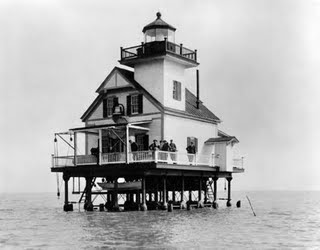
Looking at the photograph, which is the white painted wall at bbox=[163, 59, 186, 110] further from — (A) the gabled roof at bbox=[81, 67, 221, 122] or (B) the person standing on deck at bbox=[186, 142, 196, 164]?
(B) the person standing on deck at bbox=[186, 142, 196, 164]

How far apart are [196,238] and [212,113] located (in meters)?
24.7

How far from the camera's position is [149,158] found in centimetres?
3953

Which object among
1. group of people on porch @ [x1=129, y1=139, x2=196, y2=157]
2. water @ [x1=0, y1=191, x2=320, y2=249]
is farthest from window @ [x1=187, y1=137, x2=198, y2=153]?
water @ [x1=0, y1=191, x2=320, y2=249]

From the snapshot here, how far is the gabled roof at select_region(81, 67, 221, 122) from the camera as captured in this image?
44.4m

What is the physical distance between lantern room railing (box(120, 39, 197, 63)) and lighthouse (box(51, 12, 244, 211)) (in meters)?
0.07

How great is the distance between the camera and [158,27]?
4562 centimetres

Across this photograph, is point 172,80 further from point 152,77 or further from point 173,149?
point 173,149

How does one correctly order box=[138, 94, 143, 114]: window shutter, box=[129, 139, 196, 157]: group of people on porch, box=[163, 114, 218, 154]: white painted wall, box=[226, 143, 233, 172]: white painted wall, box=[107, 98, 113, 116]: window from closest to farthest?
box=[129, 139, 196, 157]: group of people on porch < box=[163, 114, 218, 154]: white painted wall < box=[138, 94, 143, 114]: window shutter < box=[107, 98, 113, 116]: window < box=[226, 143, 233, 172]: white painted wall

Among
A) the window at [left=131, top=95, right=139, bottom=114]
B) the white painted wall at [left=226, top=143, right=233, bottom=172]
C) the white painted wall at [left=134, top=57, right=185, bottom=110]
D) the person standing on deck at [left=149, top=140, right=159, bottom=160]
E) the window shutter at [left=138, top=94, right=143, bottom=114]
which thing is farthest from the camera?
the white painted wall at [left=226, top=143, right=233, bottom=172]

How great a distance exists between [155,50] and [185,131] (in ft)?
20.5

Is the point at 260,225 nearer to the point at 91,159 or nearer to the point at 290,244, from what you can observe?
the point at 290,244

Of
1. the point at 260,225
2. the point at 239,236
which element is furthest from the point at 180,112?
the point at 239,236

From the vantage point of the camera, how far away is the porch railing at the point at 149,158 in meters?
39.8

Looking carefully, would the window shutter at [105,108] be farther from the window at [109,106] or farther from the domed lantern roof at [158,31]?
the domed lantern roof at [158,31]
